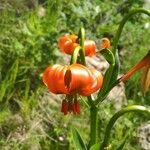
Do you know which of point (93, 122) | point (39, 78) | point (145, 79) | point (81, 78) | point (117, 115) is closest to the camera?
point (81, 78)

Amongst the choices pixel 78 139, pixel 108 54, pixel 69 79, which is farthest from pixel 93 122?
pixel 69 79

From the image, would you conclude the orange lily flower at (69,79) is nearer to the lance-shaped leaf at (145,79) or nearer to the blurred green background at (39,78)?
the lance-shaped leaf at (145,79)

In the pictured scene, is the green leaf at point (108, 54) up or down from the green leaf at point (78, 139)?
up

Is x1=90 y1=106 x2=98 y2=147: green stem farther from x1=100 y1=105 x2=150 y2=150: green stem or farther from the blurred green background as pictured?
the blurred green background

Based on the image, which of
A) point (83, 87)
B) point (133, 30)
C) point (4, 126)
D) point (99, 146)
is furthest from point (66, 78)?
point (133, 30)

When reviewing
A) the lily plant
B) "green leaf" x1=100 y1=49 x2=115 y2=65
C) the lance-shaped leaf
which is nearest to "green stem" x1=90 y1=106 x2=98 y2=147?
the lily plant

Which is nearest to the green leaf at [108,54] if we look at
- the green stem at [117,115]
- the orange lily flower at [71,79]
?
the green stem at [117,115]

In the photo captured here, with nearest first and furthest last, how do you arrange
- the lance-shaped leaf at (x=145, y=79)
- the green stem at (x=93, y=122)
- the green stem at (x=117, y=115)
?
the lance-shaped leaf at (x=145, y=79) < the green stem at (x=117, y=115) < the green stem at (x=93, y=122)

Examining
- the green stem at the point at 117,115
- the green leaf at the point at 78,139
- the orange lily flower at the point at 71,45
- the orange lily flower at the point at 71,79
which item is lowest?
the green leaf at the point at 78,139

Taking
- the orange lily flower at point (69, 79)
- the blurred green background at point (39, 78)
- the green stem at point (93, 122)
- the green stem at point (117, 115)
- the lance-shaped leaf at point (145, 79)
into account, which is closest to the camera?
the orange lily flower at point (69, 79)

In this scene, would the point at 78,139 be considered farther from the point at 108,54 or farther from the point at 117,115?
the point at 108,54
